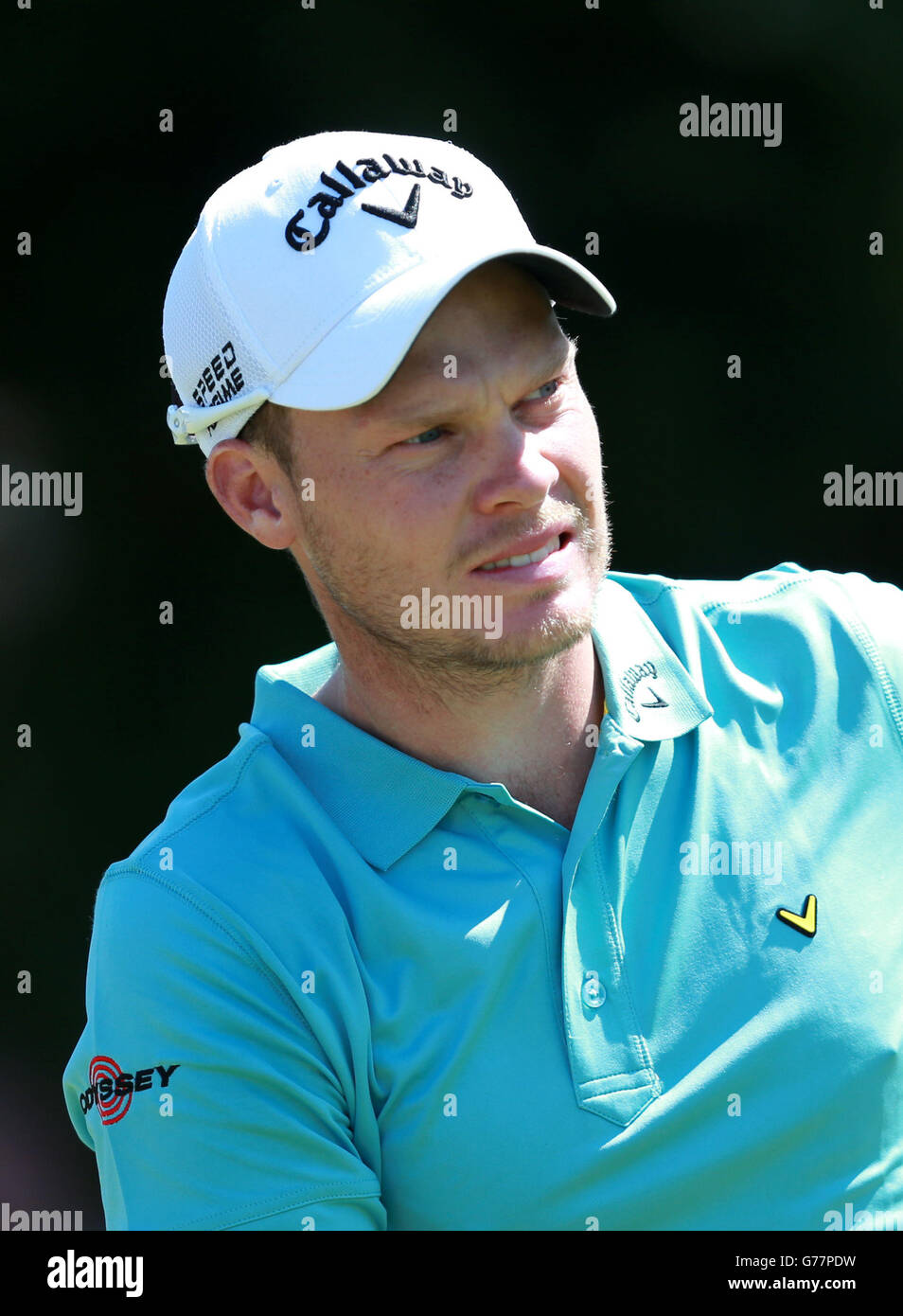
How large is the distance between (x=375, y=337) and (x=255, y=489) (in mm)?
306

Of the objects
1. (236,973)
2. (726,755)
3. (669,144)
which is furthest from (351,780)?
(669,144)

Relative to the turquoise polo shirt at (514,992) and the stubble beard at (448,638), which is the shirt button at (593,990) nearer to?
the turquoise polo shirt at (514,992)

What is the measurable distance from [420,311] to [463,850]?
23.1 inches

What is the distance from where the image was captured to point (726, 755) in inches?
70.4

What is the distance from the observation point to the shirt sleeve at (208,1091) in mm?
1557

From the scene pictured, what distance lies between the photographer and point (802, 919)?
1682 millimetres

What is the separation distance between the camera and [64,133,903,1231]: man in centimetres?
159

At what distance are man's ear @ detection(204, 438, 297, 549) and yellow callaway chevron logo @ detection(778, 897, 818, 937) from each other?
2.35 ft

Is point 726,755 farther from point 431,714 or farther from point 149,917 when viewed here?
point 149,917
